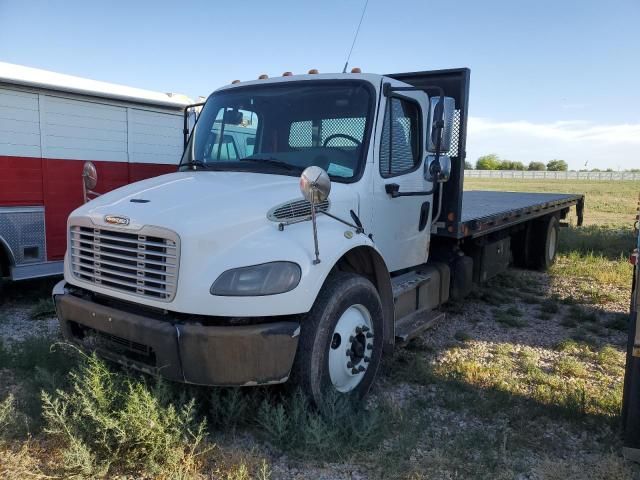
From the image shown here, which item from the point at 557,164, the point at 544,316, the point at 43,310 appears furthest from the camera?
the point at 557,164

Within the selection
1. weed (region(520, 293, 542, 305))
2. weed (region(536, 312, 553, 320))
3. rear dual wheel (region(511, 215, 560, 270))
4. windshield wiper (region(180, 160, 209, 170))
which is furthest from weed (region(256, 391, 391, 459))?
rear dual wheel (region(511, 215, 560, 270))

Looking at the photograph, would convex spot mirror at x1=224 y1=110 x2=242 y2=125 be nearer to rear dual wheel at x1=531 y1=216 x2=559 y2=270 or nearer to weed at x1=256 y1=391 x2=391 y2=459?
weed at x1=256 y1=391 x2=391 y2=459

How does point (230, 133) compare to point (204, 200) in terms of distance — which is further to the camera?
point (230, 133)

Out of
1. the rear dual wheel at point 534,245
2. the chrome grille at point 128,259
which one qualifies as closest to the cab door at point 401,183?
the chrome grille at point 128,259

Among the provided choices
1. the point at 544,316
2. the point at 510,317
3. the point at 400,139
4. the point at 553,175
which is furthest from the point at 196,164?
the point at 553,175

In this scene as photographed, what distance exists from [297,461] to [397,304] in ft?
6.05

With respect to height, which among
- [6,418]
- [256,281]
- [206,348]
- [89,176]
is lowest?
[6,418]

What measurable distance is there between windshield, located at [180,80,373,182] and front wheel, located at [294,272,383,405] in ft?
3.07

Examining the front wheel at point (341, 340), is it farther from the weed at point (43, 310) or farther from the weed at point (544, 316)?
the weed at point (43, 310)

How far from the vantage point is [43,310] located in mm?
6328

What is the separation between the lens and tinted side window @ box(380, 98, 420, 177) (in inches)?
173

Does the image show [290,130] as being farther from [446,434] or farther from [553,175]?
[553,175]

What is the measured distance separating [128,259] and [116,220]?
269mm

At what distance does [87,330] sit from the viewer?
3.63 metres
